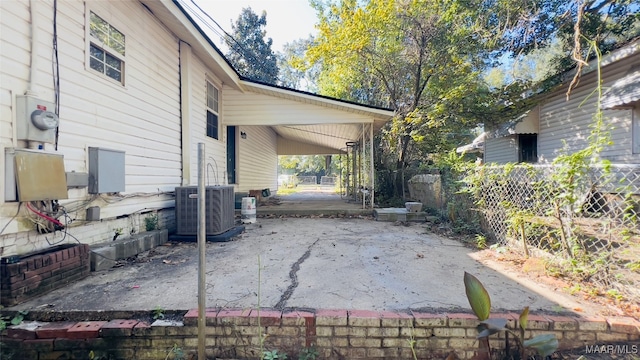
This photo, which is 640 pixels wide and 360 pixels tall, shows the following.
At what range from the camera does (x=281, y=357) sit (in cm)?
202

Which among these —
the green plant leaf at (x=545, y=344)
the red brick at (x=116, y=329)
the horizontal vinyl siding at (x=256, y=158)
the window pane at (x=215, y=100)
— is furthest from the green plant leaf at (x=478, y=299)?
the horizontal vinyl siding at (x=256, y=158)

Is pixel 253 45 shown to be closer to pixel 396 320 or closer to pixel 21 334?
pixel 21 334

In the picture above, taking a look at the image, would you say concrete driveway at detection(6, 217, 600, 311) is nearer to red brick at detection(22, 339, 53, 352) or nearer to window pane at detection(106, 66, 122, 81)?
red brick at detection(22, 339, 53, 352)

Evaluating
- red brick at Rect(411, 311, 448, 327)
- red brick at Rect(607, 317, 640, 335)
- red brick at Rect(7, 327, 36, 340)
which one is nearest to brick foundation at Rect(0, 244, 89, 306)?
red brick at Rect(7, 327, 36, 340)

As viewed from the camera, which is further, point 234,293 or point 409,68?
point 409,68

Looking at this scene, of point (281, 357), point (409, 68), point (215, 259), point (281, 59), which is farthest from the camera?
point (281, 59)

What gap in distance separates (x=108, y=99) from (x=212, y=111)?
335cm

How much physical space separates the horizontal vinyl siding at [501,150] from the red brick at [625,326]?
29.7ft

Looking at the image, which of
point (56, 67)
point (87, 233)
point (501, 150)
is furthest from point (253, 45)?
point (87, 233)

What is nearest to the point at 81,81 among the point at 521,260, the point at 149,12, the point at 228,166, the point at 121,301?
the point at 149,12

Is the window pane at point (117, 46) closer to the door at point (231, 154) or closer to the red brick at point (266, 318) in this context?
the red brick at point (266, 318)

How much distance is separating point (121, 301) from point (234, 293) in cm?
92

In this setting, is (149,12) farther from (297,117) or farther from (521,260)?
(521,260)

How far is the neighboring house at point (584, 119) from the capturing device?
5.39m
